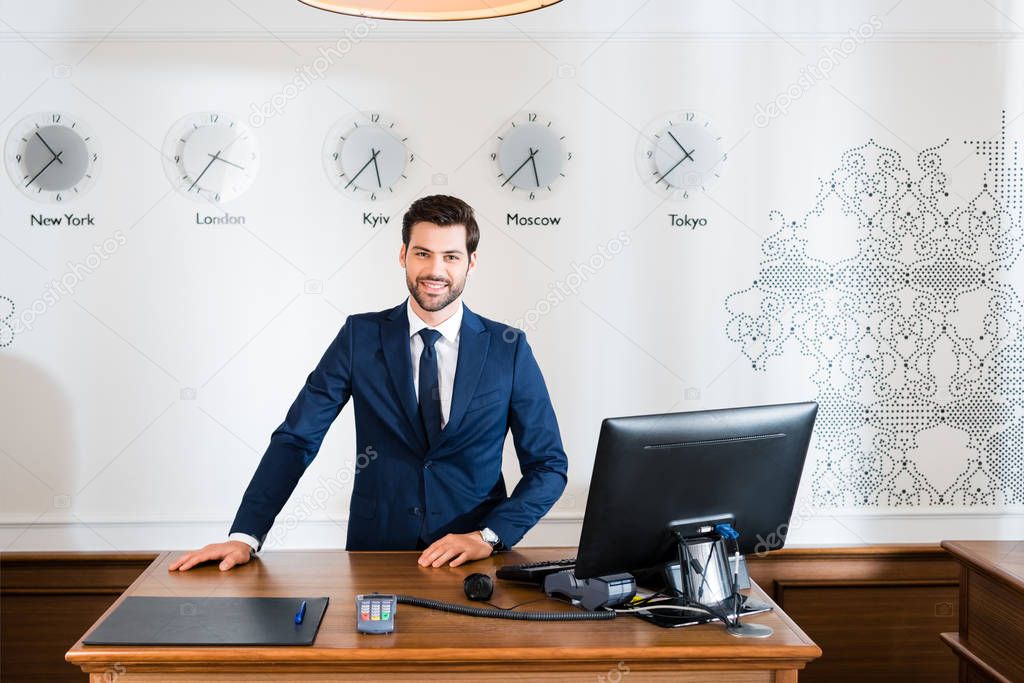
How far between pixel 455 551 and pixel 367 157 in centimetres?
167

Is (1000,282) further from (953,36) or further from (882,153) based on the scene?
(953,36)

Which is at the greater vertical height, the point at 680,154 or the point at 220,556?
the point at 680,154

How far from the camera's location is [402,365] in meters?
2.46

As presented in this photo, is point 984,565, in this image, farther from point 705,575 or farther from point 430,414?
point 430,414

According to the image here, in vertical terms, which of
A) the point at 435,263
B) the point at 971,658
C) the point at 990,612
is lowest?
the point at 971,658

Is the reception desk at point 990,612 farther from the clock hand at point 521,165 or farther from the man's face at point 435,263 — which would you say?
the clock hand at point 521,165

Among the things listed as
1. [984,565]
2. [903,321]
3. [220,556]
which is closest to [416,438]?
[220,556]

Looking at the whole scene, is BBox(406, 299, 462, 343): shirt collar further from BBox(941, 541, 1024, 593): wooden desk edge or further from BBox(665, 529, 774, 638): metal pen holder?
BBox(941, 541, 1024, 593): wooden desk edge

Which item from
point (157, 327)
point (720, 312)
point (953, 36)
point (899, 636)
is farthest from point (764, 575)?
point (157, 327)

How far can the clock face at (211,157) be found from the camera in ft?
10.9

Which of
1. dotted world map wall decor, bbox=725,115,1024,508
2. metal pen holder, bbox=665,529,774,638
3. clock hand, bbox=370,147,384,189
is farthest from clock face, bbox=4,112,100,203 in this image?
metal pen holder, bbox=665,529,774,638

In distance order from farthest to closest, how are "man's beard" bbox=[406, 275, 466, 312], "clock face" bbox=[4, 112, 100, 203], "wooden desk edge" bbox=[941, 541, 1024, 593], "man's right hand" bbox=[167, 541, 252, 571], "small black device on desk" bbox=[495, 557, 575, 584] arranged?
"clock face" bbox=[4, 112, 100, 203]
"man's beard" bbox=[406, 275, 466, 312]
"wooden desk edge" bbox=[941, 541, 1024, 593]
"man's right hand" bbox=[167, 541, 252, 571]
"small black device on desk" bbox=[495, 557, 575, 584]

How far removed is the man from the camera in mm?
2389

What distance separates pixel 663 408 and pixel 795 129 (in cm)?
114
